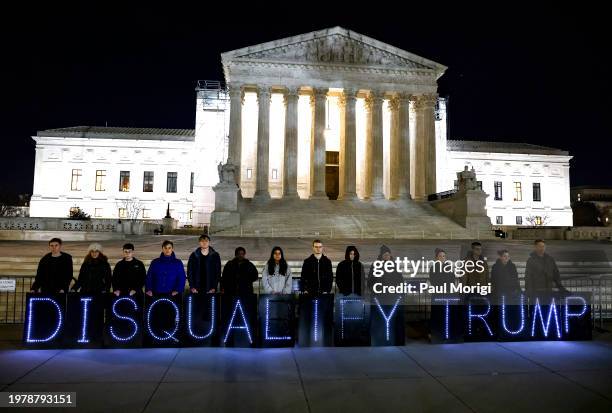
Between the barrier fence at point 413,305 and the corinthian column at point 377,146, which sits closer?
the barrier fence at point 413,305

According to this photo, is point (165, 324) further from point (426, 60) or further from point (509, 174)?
point (509, 174)

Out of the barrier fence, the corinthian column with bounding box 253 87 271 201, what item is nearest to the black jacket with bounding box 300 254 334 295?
the barrier fence

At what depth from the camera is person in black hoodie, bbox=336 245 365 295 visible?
9078mm

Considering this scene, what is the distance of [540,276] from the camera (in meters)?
9.71

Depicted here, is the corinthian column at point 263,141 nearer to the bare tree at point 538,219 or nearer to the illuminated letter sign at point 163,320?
the illuminated letter sign at point 163,320

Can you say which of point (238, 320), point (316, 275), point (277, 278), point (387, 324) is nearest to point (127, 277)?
point (238, 320)

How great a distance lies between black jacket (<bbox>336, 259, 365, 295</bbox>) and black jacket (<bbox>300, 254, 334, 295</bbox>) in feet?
0.66

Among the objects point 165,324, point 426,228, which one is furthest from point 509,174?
point 165,324

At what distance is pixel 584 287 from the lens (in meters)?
13.0

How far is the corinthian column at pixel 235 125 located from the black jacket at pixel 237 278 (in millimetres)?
31896

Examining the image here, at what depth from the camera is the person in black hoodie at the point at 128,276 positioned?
8789 millimetres

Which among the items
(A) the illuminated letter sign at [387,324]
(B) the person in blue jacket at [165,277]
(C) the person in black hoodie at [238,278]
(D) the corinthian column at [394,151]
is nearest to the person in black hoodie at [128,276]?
(B) the person in blue jacket at [165,277]

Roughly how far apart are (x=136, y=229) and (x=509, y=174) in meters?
51.0

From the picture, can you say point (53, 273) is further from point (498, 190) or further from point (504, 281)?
point (498, 190)
